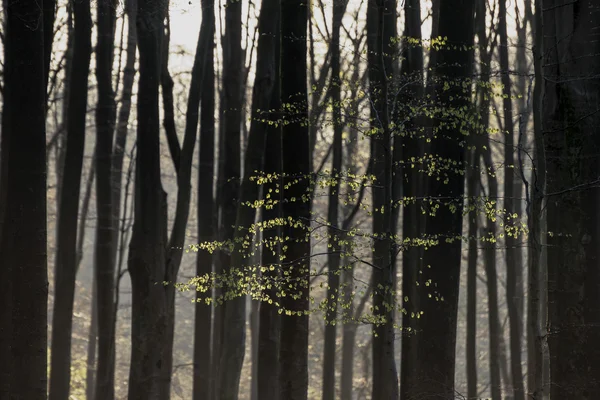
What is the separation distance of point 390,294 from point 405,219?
3691 millimetres

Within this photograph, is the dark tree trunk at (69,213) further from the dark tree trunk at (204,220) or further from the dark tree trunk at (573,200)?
the dark tree trunk at (573,200)

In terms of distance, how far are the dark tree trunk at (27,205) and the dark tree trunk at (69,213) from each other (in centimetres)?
518

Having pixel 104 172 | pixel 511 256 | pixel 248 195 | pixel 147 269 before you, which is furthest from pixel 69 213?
→ pixel 511 256

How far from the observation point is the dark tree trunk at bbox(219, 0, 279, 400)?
1102 cm

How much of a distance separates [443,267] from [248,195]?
354cm

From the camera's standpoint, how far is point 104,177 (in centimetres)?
1358

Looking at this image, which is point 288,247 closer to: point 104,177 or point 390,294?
point 390,294

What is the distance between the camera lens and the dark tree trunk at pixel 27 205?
718 cm

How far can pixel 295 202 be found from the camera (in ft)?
30.2

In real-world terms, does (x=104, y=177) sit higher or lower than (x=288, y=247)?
higher

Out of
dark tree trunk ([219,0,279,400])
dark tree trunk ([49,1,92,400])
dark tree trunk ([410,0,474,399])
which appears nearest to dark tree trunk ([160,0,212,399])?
dark tree trunk ([219,0,279,400])

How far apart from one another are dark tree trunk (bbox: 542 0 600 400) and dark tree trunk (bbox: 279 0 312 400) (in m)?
2.69

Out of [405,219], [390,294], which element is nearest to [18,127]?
[390,294]

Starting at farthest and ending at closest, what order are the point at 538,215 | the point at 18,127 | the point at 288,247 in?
the point at 288,247 < the point at 18,127 < the point at 538,215
